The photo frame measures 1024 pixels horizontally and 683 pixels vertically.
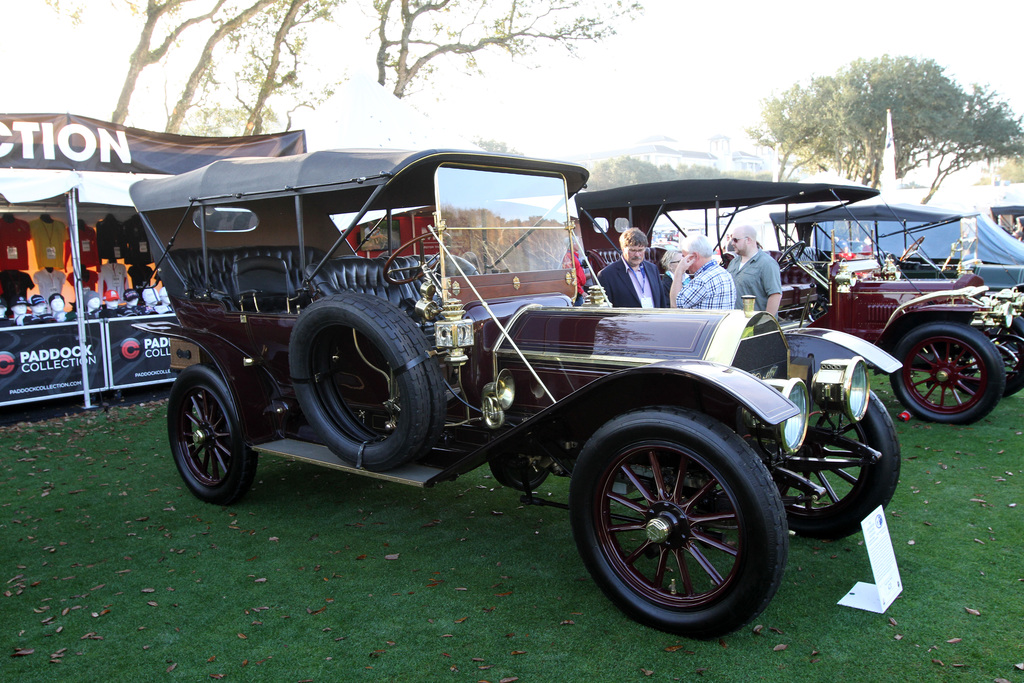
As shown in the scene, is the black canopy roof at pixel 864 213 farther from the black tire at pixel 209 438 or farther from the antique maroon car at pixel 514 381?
the black tire at pixel 209 438

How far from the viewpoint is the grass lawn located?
2541 mm

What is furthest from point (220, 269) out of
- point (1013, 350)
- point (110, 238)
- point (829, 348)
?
point (1013, 350)

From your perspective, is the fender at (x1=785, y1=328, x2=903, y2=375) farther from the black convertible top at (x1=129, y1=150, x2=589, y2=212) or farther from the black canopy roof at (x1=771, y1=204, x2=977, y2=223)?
the black canopy roof at (x1=771, y1=204, x2=977, y2=223)

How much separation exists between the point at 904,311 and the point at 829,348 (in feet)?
10.7

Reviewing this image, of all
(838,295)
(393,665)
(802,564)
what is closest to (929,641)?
(802,564)

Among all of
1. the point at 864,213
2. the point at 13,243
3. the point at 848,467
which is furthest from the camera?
the point at 864,213

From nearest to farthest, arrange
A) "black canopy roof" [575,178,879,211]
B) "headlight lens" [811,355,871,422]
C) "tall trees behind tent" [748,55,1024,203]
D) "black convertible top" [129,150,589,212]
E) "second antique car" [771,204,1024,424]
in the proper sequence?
"headlight lens" [811,355,871,422] < "black convertible top" [129,150,589,212] < "second antique car" [771,204,1024,424] < "black canopy roof" [575,178,879,211] < "tall trees behind tent" [748,55,1024,203]

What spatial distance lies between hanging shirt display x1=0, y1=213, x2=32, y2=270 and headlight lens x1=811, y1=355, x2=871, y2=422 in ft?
29.8

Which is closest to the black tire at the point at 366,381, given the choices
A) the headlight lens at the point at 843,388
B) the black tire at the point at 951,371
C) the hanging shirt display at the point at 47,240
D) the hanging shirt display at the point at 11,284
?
the headlight lens at the point at 843,388

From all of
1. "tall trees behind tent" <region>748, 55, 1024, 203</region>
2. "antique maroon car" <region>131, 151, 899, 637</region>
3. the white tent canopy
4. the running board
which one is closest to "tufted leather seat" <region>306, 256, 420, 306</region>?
"antique maroon car" <region>131, 151, 899, 637</region>

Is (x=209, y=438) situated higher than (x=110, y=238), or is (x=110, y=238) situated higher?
(x=110, y=238)

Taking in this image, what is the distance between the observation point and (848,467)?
3031mm

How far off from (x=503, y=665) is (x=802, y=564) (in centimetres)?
161

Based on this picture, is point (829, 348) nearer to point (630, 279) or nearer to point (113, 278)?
point (630, 279)
